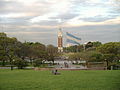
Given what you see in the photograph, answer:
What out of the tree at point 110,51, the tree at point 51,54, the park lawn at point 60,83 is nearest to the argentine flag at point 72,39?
the tree at point 51,54

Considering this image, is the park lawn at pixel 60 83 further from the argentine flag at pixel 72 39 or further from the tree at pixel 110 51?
the argentine flag at pixel 72 39

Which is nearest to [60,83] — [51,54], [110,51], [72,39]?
[110,51]

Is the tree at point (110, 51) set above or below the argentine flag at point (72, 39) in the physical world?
below

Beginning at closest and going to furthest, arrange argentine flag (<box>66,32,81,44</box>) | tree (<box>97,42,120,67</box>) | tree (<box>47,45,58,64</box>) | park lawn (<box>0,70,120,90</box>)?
park lawn (<box>0,70,120,90</box>) → tree (<box>97,42,120,67</box>) → tree (<box>47,45,58,64</box>) → argentine flag (<box>66,32,81,44</box>)

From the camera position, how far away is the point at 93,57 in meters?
49.2

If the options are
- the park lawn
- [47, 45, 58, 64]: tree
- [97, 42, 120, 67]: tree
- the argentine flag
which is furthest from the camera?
the argentine flag

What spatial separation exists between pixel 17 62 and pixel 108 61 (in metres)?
17.3

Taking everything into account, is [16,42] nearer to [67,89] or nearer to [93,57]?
[93,57]

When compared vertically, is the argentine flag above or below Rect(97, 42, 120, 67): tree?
above

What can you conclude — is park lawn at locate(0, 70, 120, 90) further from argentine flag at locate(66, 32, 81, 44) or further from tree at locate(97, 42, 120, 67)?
argentine flag at locate(66, 32, 81, 44)

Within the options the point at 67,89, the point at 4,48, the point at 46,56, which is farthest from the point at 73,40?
the point at 67,89

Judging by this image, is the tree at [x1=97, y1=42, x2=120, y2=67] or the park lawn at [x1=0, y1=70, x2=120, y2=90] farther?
the tree at [x1=97, y1=42, x2=120, y2=67]

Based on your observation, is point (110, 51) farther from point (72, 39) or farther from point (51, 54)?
point (51, 54)

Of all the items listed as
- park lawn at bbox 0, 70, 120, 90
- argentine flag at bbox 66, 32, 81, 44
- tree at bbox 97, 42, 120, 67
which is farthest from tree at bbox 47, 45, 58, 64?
park lawn at bbox 0, 70, 120, 90
